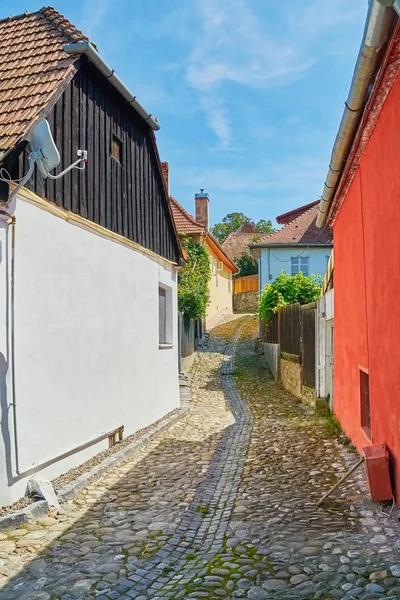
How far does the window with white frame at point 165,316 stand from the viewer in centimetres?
1130

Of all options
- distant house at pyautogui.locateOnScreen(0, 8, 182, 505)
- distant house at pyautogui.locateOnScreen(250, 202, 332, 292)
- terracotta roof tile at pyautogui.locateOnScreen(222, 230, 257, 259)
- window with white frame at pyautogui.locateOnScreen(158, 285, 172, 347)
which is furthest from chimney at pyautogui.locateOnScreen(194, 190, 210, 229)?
terracotta roof tile at pyautogui.locateOnScreen(222, 230, 257, 259)

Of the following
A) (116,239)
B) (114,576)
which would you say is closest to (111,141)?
(116,239)

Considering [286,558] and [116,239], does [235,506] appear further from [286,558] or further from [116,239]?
[116,239]

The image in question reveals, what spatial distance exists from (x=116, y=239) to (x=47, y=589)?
5297 mm

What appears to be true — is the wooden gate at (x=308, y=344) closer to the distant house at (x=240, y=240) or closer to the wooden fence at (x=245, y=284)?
the wooden fence at (x=245, y=284)

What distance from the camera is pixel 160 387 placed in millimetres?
10422

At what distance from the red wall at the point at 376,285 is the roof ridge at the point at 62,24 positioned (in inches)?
166

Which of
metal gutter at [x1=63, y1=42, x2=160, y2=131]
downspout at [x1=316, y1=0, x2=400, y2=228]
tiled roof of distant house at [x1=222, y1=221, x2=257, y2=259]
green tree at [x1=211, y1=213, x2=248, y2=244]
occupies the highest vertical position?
green tree at [x1=211, y1=213, x2=248, y2=244]

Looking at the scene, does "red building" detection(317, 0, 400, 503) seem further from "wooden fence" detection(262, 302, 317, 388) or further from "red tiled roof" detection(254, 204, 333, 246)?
"red tiled roof" detection(254, 204, 333, 246)

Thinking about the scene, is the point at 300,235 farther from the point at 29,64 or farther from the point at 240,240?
the point at 240,240

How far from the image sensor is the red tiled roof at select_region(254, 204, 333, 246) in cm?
2495

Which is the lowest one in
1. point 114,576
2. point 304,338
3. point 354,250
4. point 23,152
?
point 114,576

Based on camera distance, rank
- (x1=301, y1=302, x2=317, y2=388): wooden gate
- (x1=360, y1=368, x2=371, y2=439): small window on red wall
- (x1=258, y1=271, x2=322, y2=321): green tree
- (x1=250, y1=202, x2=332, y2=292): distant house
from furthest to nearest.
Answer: (x1=250, y1=202, x2=332, y2=292): distant house, (x1=258, y1=271, x2=322, y2=321): green tree, (x1=301, y1=302, x2=317, y2=388): wooden gate, (x1=360, y1=368, x2=371, y2=439): small window on red wall

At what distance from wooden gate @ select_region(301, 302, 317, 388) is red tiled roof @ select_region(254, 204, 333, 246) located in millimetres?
13531
